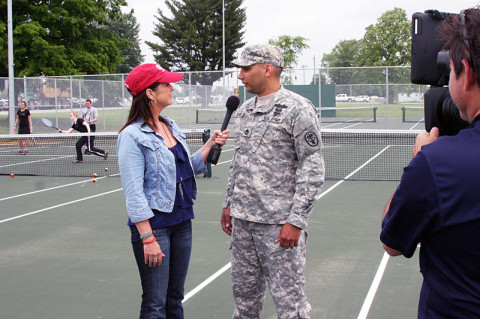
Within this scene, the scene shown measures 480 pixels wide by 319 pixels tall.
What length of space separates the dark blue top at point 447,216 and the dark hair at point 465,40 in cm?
17

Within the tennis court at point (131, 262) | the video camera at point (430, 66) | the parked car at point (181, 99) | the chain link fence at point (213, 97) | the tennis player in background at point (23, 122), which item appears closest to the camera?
the video camera at point (430, 66)

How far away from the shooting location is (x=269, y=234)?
3.37 metres

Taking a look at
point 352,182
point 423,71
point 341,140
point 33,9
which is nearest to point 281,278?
point 423,71

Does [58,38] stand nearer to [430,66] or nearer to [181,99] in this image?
[181,99]

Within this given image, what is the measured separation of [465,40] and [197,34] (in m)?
61.3

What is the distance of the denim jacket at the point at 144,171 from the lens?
3168 mm

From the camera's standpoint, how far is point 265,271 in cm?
345

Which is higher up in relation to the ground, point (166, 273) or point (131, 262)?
point (166, 273)

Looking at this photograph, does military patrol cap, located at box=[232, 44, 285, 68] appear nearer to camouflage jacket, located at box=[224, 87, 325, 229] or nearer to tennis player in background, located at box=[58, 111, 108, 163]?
camouflage jacket, located at box=[224, 87, 325, 229]

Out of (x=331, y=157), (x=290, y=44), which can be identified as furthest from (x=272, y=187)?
(x=290, y=44)

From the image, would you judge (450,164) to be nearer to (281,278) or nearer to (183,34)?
(281,278)

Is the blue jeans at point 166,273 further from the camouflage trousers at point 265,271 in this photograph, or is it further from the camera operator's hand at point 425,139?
the camera operator's hand at point 425,139

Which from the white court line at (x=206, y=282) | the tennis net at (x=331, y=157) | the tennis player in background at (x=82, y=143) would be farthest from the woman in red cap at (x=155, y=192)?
the tennis player in background at (x=82, y=143)

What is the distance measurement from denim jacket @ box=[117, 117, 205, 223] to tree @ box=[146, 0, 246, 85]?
5807 cm
